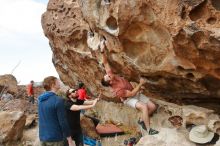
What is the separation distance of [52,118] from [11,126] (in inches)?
179

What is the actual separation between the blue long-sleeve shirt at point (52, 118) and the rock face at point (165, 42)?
184 centimetres

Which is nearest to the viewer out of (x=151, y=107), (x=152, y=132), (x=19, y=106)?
(x=152, y=132)

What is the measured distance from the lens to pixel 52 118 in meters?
7.18

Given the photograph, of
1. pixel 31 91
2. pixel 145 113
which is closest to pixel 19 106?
pixel 31 91

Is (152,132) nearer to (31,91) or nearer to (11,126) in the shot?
(11,126)

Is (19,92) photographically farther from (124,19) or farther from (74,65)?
(124,19)

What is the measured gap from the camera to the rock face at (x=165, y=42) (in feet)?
23.3

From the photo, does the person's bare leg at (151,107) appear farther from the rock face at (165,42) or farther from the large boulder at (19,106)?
the large boulder at (19,106)

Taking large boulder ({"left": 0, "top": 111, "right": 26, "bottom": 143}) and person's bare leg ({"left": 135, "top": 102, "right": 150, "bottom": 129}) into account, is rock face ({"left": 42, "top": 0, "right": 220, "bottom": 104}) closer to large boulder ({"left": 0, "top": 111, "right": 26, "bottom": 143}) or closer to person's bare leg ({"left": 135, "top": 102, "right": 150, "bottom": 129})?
person's bare leg ({"left": 135, "top": 102, "right": 150, "bottom": 129})

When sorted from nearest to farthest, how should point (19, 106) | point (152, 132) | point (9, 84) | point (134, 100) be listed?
point (152, 132) → point (134, 100) → point (19, 106) → point (9, 84)

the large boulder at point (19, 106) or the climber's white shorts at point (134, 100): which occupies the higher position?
the climber's white shorts at point (134, 100)

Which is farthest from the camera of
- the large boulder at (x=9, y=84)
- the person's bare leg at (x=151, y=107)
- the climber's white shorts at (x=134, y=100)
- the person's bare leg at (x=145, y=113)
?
the large boulder at (x=9, y=84)

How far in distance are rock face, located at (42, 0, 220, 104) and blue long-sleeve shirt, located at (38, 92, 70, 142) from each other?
6.05 feet

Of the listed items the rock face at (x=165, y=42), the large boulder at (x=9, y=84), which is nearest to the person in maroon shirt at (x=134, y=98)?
the rock face at (x=165, y=42)
